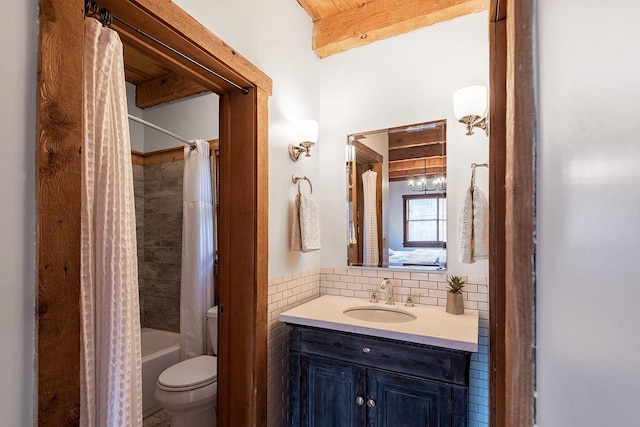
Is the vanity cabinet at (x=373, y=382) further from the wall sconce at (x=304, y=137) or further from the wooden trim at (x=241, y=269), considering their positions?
the wall sconce at (x=304, y=137)

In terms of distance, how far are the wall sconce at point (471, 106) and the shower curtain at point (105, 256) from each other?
1.51m

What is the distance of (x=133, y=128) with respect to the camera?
2.78 metres

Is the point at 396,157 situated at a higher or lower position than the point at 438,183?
higher

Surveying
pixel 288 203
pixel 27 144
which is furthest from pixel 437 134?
pixel 27 144

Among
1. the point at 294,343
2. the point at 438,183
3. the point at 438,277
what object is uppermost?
the point at 438,183

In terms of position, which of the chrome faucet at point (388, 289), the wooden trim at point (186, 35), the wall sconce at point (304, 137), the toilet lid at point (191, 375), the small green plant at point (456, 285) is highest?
the wooden trim at point (186, 35)

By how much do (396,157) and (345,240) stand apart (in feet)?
2.12

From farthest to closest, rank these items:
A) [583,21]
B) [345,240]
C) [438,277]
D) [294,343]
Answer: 1. [345,240]
2. [438,277]
3. [294,343]
4. [583,21]

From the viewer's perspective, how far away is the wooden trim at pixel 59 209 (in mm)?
738

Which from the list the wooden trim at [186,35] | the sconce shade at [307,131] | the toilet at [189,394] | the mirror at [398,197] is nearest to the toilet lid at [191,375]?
the toilet at [189,394]

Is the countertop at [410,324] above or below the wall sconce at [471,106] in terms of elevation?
below

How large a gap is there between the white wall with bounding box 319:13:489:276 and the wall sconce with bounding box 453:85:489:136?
14 cm

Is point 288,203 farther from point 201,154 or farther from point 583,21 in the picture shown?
point 583,21

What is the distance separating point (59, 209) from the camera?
2.53 ft
